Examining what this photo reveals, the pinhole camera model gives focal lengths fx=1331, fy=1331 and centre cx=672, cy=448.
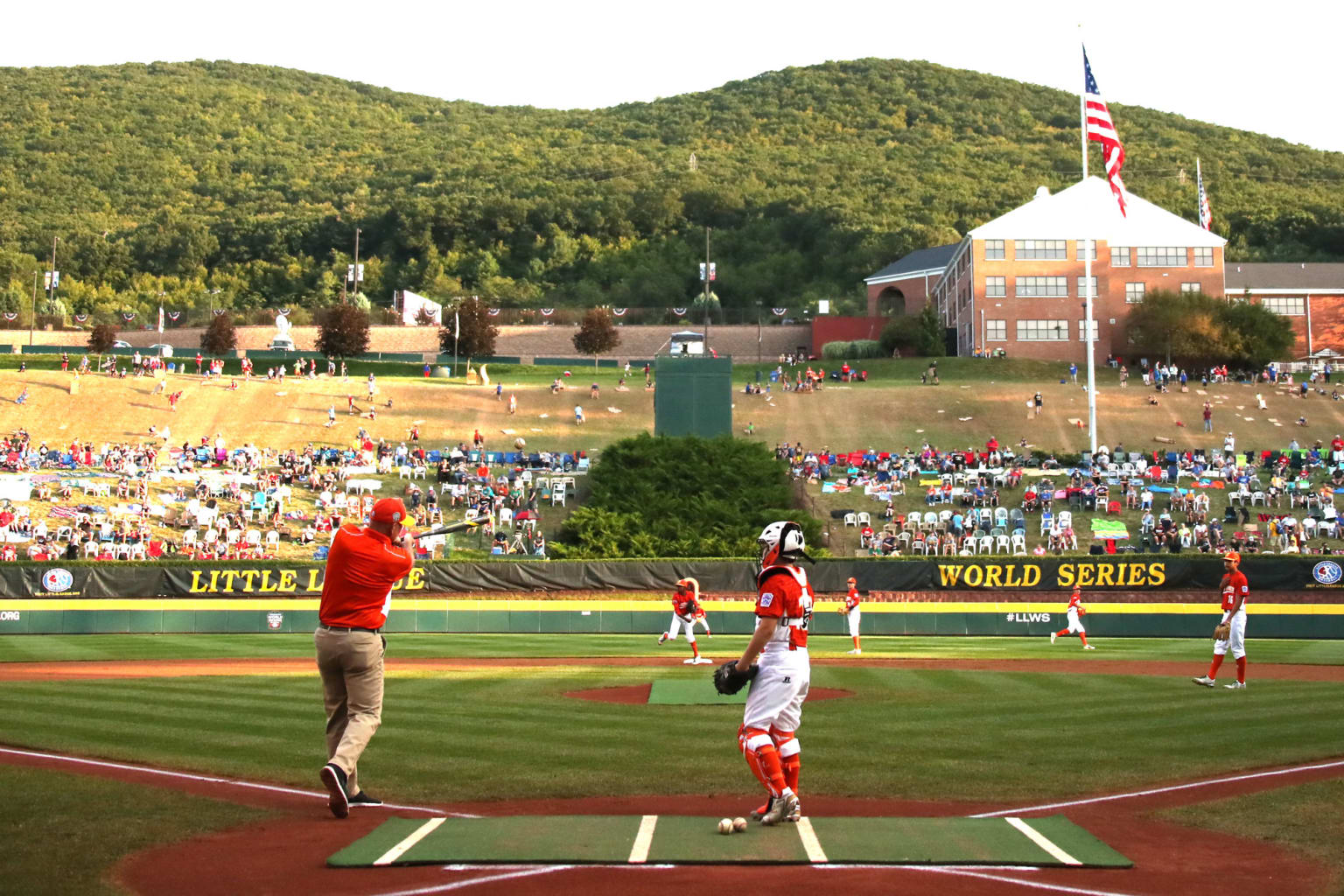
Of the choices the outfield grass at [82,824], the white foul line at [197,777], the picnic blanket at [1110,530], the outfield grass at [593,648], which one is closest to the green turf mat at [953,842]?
the white foul line at [197,777]

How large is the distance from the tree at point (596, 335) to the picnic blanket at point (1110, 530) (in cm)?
5905

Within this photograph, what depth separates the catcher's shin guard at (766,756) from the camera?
10461 mm

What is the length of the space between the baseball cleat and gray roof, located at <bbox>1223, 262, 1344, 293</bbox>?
104147mm

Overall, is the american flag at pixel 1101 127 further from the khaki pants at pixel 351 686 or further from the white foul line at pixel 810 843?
the khaki pants at pixel 351 686

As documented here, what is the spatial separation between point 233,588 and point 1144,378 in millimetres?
61000

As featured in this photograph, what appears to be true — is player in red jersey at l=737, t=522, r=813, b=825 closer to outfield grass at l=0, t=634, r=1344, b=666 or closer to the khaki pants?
the khaki pants

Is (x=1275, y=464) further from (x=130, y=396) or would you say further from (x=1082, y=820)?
(x=130, y=396)

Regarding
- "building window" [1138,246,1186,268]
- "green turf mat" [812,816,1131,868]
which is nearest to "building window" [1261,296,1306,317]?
"building window" [1138,246,1186,268]

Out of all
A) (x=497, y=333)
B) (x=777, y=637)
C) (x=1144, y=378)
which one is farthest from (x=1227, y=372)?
(x=777, y=637)

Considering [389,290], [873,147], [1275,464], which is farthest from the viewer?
[873,147]

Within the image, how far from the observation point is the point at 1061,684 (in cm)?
2309

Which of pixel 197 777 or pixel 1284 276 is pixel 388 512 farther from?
pixel 1284 276

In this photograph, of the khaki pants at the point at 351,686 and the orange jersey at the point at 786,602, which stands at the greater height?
the orange jersey at the point at 786,602

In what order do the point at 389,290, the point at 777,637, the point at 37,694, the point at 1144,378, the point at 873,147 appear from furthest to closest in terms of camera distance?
the point at 873,147 → the point at 389,290 → the point at 1144,378 → the point at 37,694 → the point at 777,637
